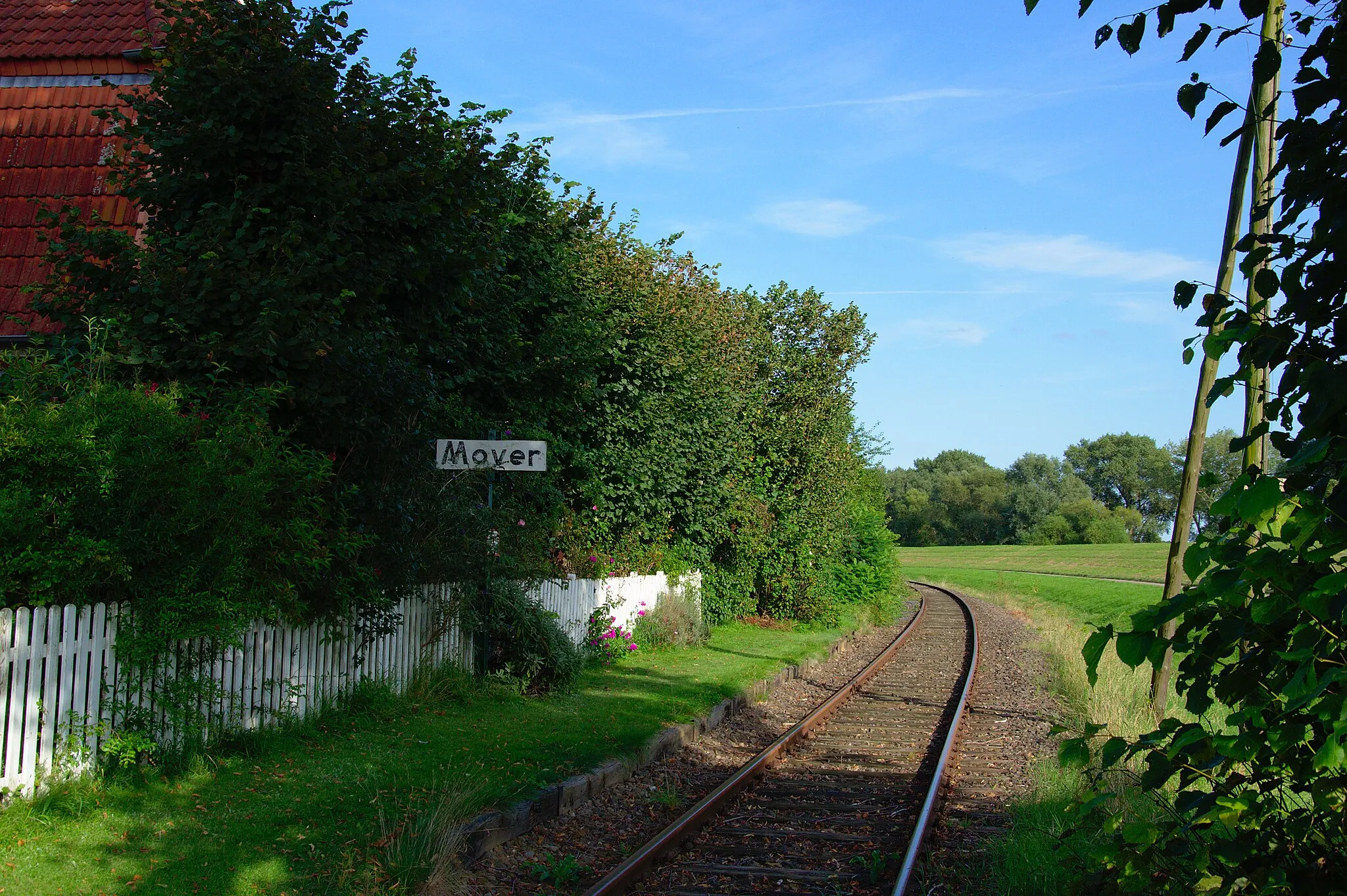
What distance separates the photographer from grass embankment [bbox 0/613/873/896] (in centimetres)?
553

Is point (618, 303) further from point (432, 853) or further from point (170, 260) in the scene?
point (432, 853)

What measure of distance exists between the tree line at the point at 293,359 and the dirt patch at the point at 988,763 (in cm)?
504

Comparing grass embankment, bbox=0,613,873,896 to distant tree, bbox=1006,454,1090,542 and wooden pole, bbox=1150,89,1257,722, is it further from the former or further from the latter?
distant tree, bbox=1006,454,1090,542

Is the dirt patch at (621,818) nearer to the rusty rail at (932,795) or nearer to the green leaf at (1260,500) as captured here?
the rusty rail at (932,795)

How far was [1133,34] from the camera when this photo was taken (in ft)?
10.3

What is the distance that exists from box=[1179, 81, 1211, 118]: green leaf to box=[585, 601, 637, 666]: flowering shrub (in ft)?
41.8

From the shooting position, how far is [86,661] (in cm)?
674

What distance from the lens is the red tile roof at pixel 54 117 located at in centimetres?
1279

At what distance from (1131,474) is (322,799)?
→ 136 m

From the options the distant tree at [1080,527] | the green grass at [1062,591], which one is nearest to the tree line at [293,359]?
the green grass at [1062,591]

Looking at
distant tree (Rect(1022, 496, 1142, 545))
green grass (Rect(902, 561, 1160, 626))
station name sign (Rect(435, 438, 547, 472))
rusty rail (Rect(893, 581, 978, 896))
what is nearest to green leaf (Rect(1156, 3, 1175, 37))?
rusty rail (Rect(893, 581, 978, 896))

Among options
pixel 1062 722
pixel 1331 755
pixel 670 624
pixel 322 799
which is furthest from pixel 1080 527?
pixel 1331 755

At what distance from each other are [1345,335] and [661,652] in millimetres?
14911

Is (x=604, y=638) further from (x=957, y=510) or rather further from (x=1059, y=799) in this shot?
(x=957, y=510)
